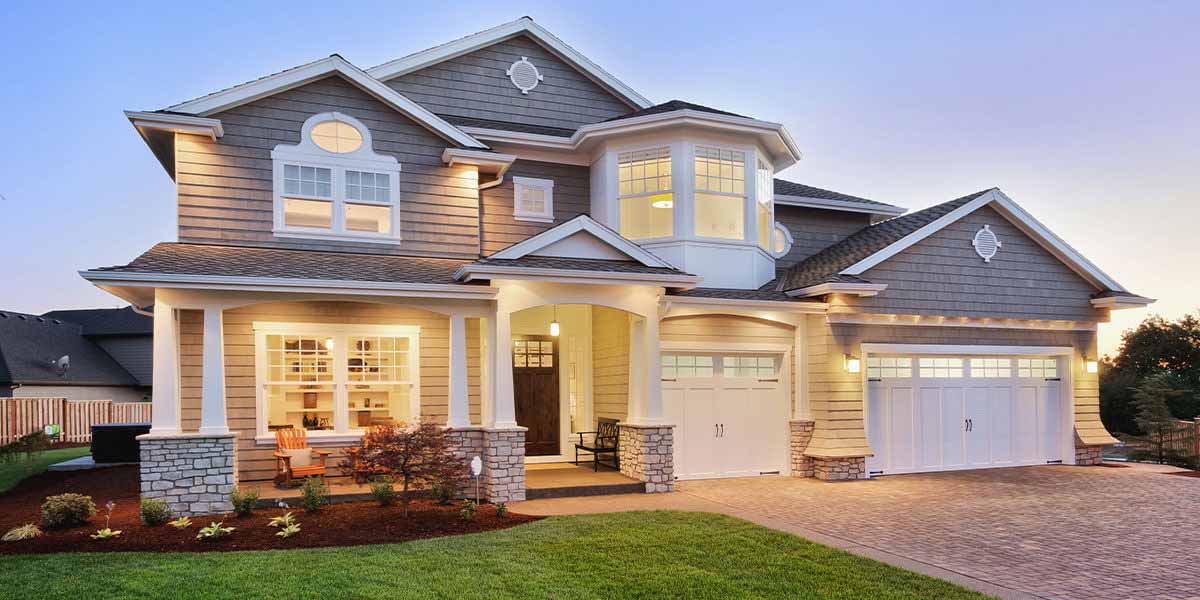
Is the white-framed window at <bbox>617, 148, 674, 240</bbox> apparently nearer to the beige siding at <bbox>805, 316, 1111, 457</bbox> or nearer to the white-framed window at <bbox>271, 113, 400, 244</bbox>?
the beige siding at <bbox>805, 316, 1111, 457</bbox>

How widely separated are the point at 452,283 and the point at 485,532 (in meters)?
3.82

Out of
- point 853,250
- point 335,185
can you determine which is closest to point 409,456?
point 335,185

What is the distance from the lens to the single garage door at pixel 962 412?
14250 mm

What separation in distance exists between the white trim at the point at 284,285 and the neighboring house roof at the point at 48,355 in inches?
871

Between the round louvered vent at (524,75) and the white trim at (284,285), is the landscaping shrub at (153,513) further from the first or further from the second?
the round louvered vent at (524,75)

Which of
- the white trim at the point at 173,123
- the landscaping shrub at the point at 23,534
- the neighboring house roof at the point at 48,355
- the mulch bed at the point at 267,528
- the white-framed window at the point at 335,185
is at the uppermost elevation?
the white trim at the point at 173,123

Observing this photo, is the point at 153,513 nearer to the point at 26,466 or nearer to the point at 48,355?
the point at 26,466

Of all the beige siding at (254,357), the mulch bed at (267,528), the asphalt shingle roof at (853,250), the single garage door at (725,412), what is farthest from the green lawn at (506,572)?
the asphalt shingle roof at (853,250)

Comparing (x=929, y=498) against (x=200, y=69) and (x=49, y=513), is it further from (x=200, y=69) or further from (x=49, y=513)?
(x=200, y=69)

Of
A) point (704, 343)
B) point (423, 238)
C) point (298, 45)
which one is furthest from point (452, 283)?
point (298, 45)

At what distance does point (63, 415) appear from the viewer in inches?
926

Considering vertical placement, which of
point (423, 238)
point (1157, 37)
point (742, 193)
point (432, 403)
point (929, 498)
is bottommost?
point (929, 498)

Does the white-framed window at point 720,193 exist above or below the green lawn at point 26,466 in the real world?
above

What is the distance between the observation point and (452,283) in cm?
1114
